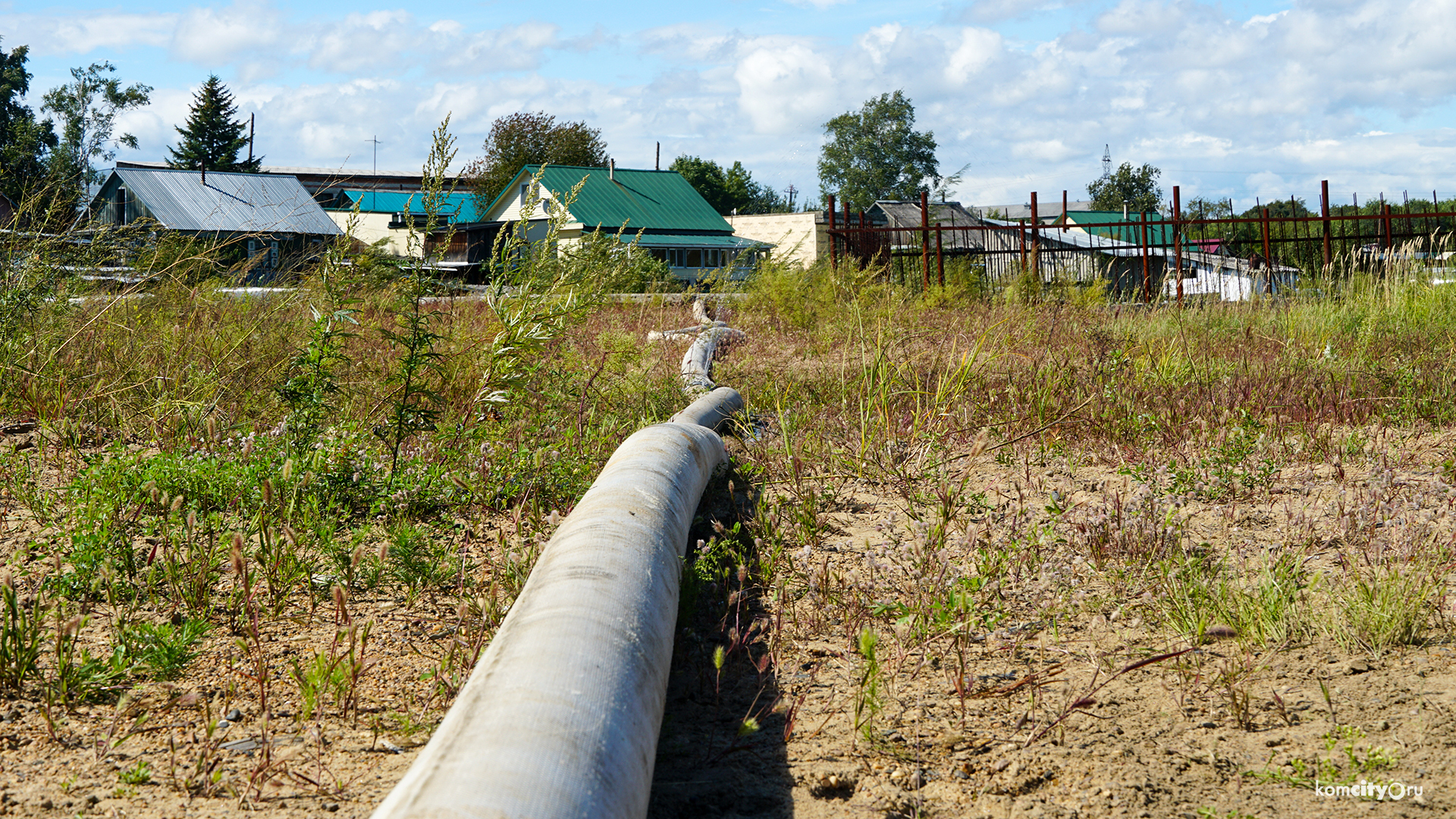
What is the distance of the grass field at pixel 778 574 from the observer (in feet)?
6.77

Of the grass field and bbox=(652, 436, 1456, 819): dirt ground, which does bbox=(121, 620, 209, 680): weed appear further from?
bbox=(652, 436, 1456, 819): dirt ground

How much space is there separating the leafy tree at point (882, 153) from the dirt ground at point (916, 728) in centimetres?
7055

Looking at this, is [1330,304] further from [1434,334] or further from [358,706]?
[358,706]

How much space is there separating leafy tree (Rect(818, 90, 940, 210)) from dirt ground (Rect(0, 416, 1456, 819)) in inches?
2777

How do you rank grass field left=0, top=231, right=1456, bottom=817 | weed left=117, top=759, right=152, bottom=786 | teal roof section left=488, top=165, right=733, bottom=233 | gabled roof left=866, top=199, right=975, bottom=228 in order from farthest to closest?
gabled roof left=866, top=199, right=975, bottom=228
teal roof section left=488, top=165, right=733, bottom=233
grass field left=0, top=231, right=1456, bottom=817
weed left=117, top=759, right=152, bottom=786

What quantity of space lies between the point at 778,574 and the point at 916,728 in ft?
3.48

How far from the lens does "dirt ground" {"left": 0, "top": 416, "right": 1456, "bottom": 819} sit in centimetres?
193

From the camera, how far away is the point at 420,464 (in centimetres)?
399

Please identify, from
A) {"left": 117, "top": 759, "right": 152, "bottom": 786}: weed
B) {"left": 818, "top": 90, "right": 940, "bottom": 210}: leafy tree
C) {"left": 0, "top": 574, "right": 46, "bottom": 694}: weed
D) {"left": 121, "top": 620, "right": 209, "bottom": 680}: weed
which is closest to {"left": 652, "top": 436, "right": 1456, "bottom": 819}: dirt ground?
{"left": 117, "top": 759, "right": 152, "bottom": 786}: weed

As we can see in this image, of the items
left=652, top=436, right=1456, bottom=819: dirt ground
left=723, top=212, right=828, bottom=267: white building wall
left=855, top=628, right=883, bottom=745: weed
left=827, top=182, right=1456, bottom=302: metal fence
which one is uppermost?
left=723, top=212, right=828, bottom=267: white building wall

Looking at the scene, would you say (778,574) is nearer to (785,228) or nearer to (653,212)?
(653,212)

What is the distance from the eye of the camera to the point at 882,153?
71875mm

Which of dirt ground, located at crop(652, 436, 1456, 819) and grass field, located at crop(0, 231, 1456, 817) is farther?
grass field, located at crop(0, 231, 1456, 817)

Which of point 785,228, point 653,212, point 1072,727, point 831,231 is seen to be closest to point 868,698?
point 1072,727
